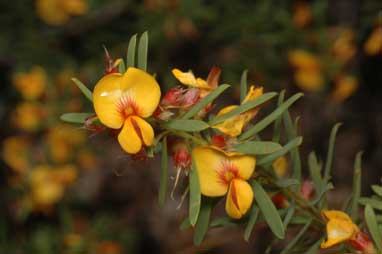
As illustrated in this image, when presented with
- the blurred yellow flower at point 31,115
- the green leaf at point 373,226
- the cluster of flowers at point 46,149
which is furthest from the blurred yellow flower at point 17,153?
the green leaf at point 373,226

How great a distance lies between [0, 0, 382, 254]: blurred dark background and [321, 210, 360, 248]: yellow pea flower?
4.24 feet

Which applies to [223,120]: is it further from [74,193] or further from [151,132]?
[74,193]

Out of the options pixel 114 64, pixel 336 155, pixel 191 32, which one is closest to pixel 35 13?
pixel 191 32

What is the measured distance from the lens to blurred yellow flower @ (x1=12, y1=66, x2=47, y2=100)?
287 centimetres

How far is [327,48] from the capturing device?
9.11ft

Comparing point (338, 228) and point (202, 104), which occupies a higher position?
point (202, 104)

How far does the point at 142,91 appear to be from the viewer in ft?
4.17

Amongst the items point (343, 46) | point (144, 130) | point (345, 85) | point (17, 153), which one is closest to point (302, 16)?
point (343, 46)

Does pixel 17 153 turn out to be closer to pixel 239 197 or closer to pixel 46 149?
pixel 46 149

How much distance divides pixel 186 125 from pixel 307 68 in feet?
5.48

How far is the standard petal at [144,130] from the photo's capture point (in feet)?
4.08

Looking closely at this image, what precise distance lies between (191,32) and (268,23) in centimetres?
35

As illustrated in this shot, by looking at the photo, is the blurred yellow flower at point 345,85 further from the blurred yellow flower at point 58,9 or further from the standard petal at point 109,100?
the standard petal at point 109,100

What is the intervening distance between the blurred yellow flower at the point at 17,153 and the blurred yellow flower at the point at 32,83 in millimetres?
239
